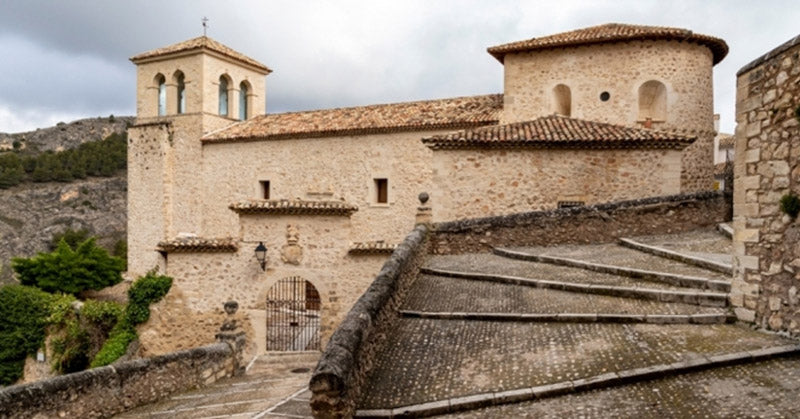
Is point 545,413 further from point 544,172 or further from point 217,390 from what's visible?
point 544,172

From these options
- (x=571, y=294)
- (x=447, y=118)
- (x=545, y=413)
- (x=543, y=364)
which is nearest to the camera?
(x=545, y=413)

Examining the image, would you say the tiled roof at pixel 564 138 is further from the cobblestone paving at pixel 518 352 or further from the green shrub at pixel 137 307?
the cobblestone paving at pixel 518 352

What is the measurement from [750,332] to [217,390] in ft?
23.2

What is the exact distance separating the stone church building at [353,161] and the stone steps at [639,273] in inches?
153

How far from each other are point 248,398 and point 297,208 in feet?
18.4

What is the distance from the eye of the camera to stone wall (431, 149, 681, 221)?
13219 millimetres

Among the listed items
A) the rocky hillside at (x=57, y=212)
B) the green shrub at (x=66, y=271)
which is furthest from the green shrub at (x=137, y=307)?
the rocky hillside at (x=57, y=212)

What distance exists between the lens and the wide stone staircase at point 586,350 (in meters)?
4.04

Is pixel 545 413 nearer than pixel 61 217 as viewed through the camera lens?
Yes

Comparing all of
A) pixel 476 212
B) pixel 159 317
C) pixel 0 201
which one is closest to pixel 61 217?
pixel 0 201

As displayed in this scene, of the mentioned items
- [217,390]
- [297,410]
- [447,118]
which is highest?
[447,118]

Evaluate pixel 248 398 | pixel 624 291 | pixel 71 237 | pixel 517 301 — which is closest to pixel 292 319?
pixel 248 398

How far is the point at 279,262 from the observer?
12688 millimetres

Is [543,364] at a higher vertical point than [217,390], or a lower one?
higher
